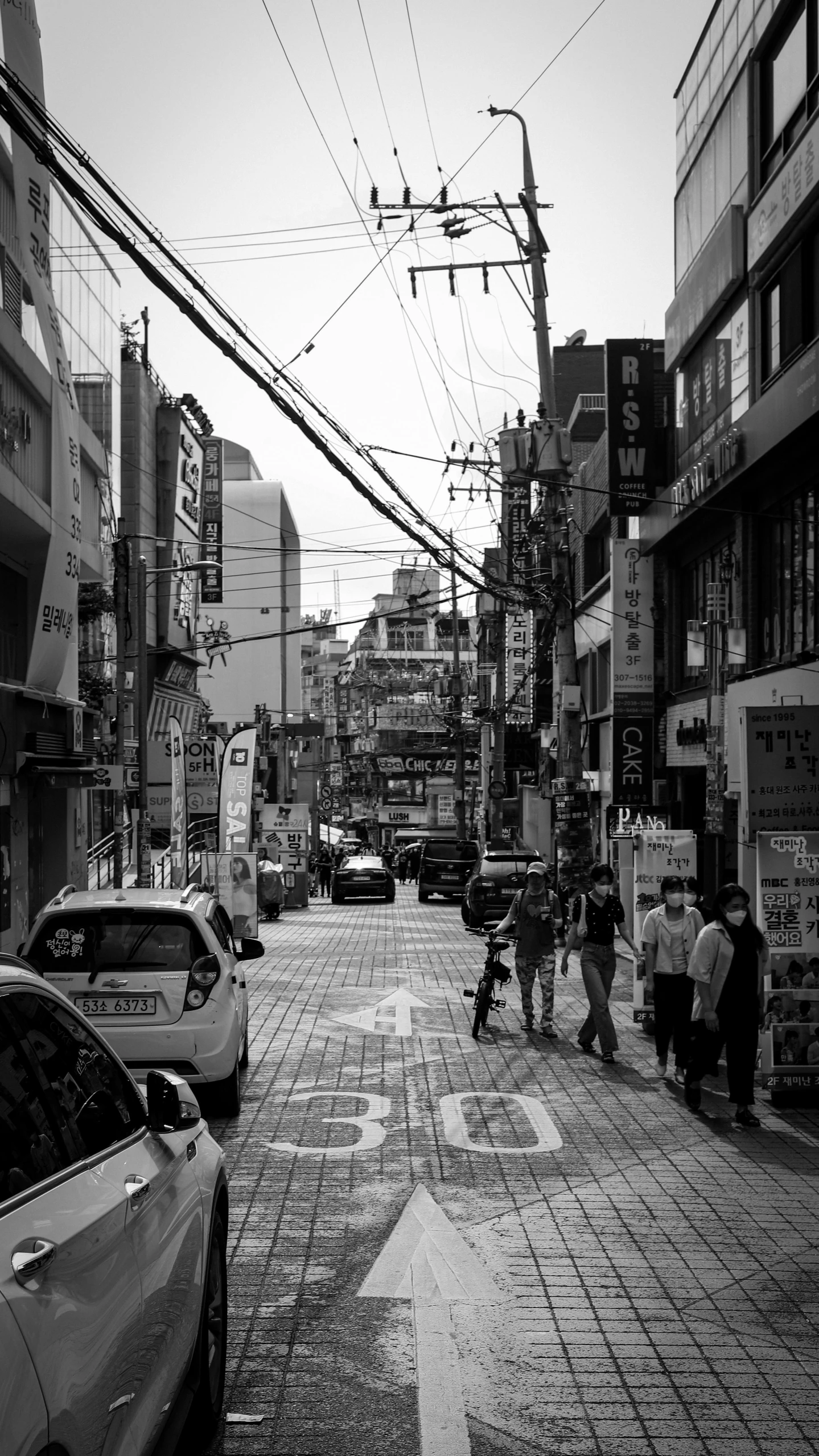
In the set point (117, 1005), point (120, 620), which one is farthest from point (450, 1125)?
point (120, 620)

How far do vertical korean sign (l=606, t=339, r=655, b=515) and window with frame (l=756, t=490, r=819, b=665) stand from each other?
464 centimetres

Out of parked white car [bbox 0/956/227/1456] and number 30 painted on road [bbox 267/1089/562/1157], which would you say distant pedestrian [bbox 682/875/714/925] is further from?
parked white car [bbox 0/956/227/1456]

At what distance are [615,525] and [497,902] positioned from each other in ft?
28.3

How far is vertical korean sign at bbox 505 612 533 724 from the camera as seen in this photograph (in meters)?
48.8

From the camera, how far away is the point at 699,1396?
205 inches

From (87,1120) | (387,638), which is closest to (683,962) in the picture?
(87,1120)

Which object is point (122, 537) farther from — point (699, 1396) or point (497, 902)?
point (699, 1396)

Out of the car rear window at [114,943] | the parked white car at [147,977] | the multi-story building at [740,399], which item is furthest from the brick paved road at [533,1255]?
the multi-story building at [740,399]

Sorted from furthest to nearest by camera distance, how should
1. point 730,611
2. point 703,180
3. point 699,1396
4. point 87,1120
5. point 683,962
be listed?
point 703,180
point 730,611
point 683,962
point 699,1396
point 87,1120

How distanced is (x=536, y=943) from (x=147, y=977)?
543 centimetres

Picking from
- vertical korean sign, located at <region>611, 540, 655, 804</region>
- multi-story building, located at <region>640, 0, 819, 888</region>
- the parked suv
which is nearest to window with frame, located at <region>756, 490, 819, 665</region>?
multi-story building, located at <region>640, 0, 819, 888</region>

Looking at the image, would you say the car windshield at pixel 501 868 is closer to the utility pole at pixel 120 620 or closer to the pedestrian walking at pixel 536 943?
the utility pole at pixel 120 620

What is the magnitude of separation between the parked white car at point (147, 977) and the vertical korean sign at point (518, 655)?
38.1 m

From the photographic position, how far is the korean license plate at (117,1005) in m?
9.36
